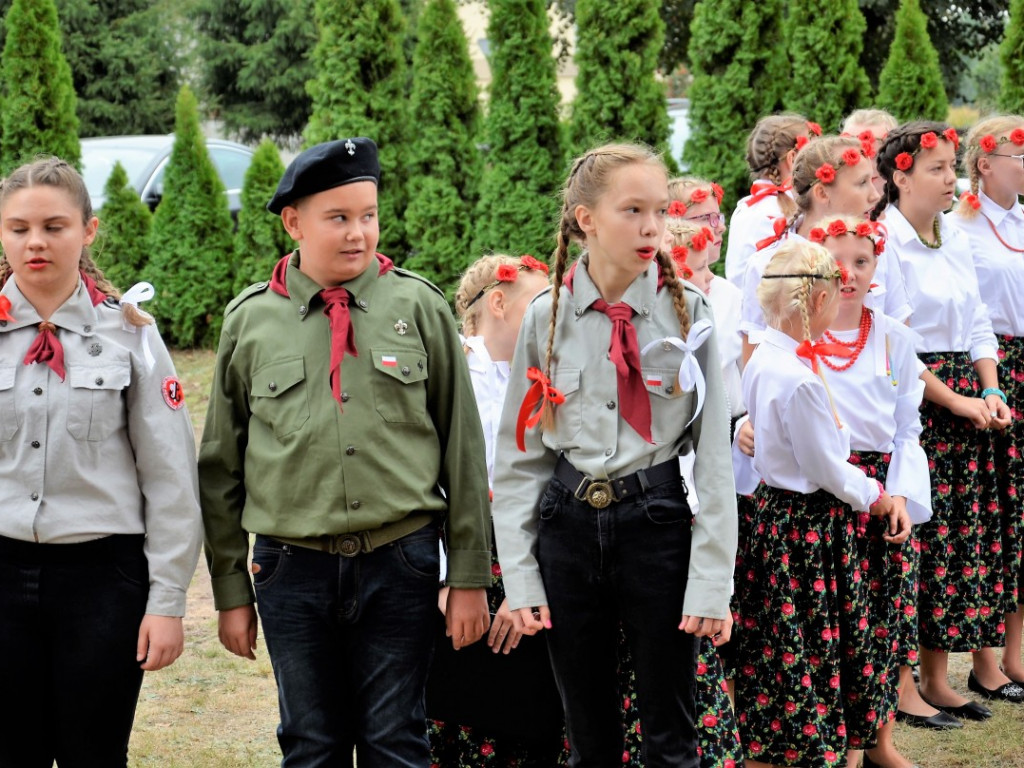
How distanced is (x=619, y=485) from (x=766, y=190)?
104 inches

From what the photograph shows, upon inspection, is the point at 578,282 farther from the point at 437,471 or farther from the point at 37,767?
the point at 37,767

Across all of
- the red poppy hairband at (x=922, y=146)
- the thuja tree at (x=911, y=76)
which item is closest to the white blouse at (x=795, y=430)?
the red poppy hairband at (x=922, y=146)

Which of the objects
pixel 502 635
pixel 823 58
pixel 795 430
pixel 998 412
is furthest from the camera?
pixel 823 58

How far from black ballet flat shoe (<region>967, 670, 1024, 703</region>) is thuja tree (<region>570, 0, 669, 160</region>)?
4.87 m

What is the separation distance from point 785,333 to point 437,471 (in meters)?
1.26

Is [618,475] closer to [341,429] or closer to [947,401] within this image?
[341,429]

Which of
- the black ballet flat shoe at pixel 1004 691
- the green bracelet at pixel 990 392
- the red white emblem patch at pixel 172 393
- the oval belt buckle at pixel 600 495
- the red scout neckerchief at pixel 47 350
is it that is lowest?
the black ballet flat shoe at pixel 1004 691

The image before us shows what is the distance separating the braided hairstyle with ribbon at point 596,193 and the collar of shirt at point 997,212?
241cm

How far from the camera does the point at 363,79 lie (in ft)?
32.3

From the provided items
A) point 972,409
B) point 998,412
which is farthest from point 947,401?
point 998,412

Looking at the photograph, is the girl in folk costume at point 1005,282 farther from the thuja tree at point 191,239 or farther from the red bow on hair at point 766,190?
the thuja tree at point 191,239

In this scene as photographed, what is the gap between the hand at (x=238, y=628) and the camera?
3062mm

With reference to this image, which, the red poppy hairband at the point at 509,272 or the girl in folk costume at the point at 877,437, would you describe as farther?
the red poppy hairband at the point at 509,272

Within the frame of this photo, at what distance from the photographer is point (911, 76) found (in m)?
9.10
